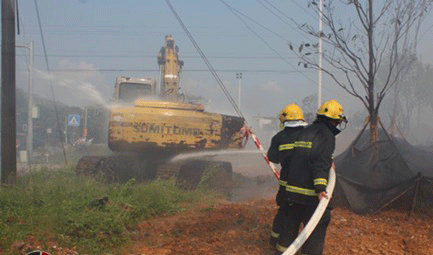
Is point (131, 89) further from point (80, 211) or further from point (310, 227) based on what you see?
point (310, 227)

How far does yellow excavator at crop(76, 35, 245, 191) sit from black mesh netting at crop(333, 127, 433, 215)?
10.0 feet

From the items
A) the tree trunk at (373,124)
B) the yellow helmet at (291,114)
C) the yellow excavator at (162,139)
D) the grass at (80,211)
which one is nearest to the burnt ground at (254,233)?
the grass at (80,211)

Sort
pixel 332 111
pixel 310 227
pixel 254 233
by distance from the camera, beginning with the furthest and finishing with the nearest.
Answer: pixel 254 233 < pixel 332 111 < pixel 310 227

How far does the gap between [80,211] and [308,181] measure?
10.8ft

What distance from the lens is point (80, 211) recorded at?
5.96m

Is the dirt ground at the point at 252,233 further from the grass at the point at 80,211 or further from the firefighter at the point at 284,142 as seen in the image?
the firefighter at the point at 284,142

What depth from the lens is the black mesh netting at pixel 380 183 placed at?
624cm

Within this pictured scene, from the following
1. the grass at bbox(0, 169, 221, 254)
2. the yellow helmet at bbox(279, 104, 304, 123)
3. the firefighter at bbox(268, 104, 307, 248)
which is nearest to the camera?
the firefighter at bbox(268, 104, 307, 248)

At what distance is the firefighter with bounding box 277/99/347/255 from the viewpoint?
4.23 meters

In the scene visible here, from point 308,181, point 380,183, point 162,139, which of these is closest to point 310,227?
point 308,181

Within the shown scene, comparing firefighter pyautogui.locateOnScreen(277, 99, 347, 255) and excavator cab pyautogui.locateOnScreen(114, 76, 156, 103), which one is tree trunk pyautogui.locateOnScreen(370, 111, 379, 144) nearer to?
firefighter pyautogui.locateOnScreen(277, 99, 347, 255)

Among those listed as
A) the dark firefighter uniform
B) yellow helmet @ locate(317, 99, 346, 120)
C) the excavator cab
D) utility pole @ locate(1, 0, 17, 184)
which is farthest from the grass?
the excavator cab

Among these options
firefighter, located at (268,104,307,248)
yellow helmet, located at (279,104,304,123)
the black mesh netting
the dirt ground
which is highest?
yellow helmet, located at (279,104,304,123)

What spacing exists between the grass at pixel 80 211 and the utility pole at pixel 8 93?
452mm
